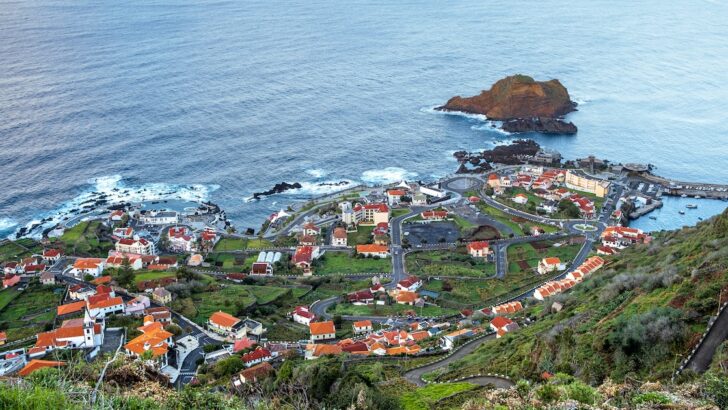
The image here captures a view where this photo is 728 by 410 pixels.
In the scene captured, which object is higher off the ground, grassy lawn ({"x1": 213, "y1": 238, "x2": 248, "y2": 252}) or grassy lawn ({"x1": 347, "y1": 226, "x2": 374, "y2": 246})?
grassy lawn ({"x1": 213, "y1": 238, "x2": 248, "y2": 252})

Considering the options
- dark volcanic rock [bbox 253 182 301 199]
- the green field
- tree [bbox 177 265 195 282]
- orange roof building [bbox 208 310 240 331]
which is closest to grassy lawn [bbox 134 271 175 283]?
tree [bbox 177 265 195 282]

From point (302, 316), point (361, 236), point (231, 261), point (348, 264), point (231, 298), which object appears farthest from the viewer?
point (361, 236)

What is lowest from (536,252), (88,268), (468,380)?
(536,252)

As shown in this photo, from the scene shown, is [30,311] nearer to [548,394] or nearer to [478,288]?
[478,288]

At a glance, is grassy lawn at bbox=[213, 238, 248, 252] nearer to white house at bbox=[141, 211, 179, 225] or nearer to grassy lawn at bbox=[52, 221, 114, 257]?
white house at bbox=[141, 211, 179, 225]

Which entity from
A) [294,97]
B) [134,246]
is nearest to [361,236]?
[134,246]

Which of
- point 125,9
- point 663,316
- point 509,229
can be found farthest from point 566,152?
point 125,9

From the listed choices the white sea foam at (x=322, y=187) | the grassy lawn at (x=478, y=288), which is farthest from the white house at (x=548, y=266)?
the white sea foam at (x=322, y=187)
